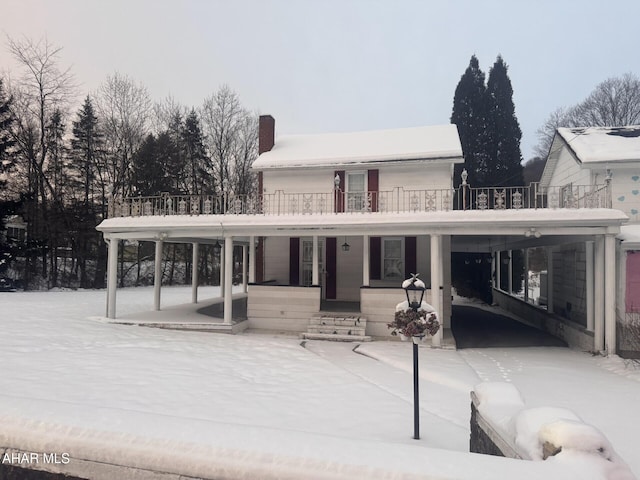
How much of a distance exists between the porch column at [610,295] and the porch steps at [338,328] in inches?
231

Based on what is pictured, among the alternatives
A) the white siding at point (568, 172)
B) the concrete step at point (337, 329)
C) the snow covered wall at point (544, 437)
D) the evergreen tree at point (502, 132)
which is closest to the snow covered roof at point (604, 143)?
the white siding at point (568, 172)

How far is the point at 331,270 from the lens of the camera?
14.5 metres

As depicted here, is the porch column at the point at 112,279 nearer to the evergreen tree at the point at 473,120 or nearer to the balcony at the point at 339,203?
the balcony at the point at 339,203

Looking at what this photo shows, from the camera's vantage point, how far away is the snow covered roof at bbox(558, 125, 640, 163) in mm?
12633

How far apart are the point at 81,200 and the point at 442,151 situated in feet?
80.8

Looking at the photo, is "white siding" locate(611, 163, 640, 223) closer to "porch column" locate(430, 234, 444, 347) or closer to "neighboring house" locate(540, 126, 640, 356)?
"neighboring house" locate(540, 126, 640, 356)

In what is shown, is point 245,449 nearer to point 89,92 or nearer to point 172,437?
point 172,437

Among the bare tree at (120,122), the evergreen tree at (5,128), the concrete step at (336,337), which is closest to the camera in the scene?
the concrete step at (336,337)

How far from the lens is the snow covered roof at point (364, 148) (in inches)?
536

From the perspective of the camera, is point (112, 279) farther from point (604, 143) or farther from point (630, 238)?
point (604, 143)

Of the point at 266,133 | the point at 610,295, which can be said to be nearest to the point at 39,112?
the point at 266,133

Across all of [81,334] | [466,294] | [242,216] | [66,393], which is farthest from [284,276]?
[466,294]

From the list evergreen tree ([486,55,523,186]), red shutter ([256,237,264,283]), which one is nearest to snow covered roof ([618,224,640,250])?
red shutter ([256,237,264,283])

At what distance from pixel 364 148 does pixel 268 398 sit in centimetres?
1098
